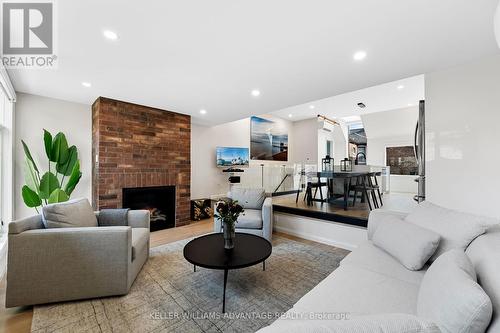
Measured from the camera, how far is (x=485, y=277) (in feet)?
3.29

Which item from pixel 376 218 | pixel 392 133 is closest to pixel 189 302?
pixel 376 218

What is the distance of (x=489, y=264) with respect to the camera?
104 centimetres

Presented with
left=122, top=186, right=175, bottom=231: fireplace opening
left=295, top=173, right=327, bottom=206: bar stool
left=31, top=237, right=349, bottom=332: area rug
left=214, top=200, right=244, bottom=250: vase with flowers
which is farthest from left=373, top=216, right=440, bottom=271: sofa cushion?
left=122, top=186, right=175, bottom=231: fireplace opening

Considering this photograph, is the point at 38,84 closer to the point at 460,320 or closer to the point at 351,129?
the point at 460,320

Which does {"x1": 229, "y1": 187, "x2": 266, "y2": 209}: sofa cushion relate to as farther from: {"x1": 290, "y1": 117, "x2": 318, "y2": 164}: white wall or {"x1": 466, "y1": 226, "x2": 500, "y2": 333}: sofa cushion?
{"x1": 290, "y1": 117, "x2": 318, "y2": 164}: white wall

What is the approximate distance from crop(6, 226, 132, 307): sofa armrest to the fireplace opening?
1.88 metres

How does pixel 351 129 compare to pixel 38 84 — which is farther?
pixel 351 129

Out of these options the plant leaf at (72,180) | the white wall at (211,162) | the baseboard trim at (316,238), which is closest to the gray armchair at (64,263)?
the plant leaf at (72,180)

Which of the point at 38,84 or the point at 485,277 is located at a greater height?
the point at 38,84

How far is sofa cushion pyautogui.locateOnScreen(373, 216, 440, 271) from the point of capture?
1.52m

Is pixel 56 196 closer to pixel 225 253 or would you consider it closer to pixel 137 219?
pixel 137 219

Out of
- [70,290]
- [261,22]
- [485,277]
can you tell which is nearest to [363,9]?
[261,22]

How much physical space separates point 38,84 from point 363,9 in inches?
157

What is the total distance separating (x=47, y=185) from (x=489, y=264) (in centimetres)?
459
